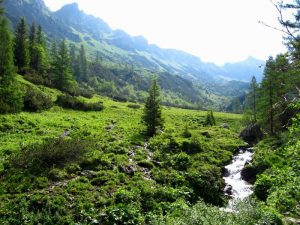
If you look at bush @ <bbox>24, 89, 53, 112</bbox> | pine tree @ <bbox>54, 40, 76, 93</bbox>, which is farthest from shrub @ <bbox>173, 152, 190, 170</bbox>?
pine tree @ <bbox>54, 40, 76, 93</bbox>

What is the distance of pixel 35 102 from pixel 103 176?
81.7 ft

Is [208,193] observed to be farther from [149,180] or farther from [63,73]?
[63,73]

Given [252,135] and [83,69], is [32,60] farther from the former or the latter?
[83,69]

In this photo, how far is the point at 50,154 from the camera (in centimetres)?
2588

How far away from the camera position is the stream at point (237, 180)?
1125 inches

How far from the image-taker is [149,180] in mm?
26469

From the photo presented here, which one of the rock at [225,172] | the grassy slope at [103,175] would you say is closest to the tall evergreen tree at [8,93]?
the grassy slope at [103,175]

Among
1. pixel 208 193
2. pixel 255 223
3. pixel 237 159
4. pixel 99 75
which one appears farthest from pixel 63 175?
pixel 99 75

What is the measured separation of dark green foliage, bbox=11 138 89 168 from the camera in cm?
2447

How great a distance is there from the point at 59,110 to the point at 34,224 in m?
34.6

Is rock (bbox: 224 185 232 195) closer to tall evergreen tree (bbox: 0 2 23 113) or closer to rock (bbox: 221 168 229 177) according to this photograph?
rock (bbox: 221 168 229 177)

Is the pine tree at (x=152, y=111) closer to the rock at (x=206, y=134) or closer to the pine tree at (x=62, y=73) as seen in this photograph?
the rock at (x=206, y=134)

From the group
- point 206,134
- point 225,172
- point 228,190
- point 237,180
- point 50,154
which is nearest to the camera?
point 50,154

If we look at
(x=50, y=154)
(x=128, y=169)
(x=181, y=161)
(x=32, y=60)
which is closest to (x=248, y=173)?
(x=181, y=161)
